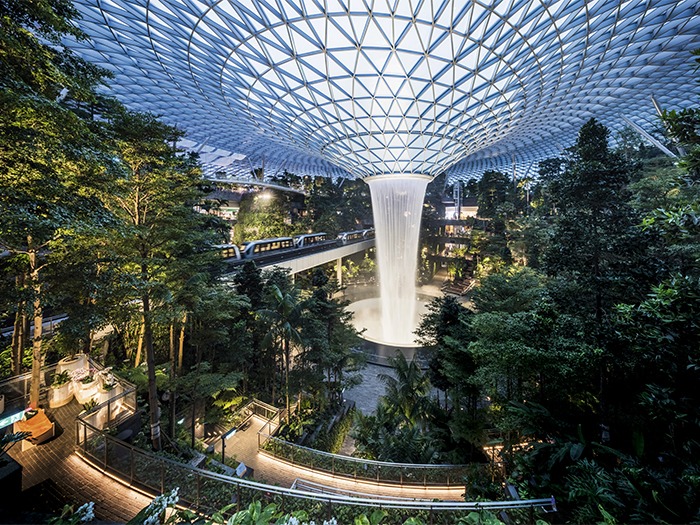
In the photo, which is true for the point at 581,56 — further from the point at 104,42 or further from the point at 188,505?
the point at 104,42

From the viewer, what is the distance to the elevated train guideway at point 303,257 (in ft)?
83.5

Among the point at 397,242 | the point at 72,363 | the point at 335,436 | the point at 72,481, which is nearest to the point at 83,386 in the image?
the point at 72,363

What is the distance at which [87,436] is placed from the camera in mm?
7105

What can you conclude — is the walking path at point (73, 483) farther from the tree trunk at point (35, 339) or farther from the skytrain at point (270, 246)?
the skytrain at point (270, 246)

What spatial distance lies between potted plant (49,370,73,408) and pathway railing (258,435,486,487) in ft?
25.9

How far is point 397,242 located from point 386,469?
2275 cm

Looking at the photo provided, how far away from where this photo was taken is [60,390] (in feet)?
29.6

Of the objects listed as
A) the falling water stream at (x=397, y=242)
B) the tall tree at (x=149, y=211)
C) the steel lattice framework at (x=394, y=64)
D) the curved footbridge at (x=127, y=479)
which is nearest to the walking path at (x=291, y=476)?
the curved footbridge at (x=127, y=479)

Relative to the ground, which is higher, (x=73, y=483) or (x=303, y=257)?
(x=303, y=257)

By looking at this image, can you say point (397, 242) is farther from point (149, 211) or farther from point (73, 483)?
point (73, 483)

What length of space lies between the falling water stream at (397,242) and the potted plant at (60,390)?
2445cm

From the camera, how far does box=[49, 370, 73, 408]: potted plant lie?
8.95 meters

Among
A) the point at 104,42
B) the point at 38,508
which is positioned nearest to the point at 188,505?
the point at 38,508

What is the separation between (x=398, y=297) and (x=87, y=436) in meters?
27.2
